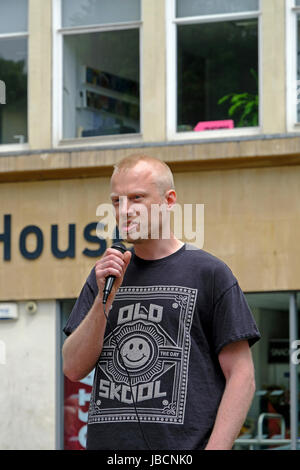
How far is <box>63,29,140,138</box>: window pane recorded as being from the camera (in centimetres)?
1212

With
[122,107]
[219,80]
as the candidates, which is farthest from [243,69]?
[122,107]

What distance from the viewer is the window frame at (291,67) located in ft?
37.5

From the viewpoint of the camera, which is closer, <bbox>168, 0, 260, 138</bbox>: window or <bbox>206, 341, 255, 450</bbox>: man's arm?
<bbox>206, 341, 255, 450</bbox>: man's arm

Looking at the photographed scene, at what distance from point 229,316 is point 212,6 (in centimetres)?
870

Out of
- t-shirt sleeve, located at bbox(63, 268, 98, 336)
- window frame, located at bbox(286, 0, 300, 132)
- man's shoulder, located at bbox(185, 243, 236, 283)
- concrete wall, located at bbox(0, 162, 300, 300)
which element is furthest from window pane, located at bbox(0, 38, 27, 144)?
man's shoulder, located at bbox(185, 243, 236, 283)

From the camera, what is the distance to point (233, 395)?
3461 mm

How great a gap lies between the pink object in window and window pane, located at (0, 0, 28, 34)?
2.33 metres

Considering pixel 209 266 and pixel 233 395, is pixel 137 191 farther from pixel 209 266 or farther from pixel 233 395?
pixel 233 395

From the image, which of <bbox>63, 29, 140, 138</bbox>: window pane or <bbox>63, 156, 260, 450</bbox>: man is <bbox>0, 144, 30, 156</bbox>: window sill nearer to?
<bbox>63, 29, 140, 138</bbox>: window pane

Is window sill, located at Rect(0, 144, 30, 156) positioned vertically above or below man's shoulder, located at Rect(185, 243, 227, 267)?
above

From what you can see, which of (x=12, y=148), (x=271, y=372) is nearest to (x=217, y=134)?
(x=12, y=148)

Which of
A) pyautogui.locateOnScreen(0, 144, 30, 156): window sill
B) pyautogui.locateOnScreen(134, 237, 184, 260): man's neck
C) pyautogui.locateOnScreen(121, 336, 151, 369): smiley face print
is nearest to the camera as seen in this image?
pyautogui.locateOnScreen(121, 336, 151, 369): smiley face print
